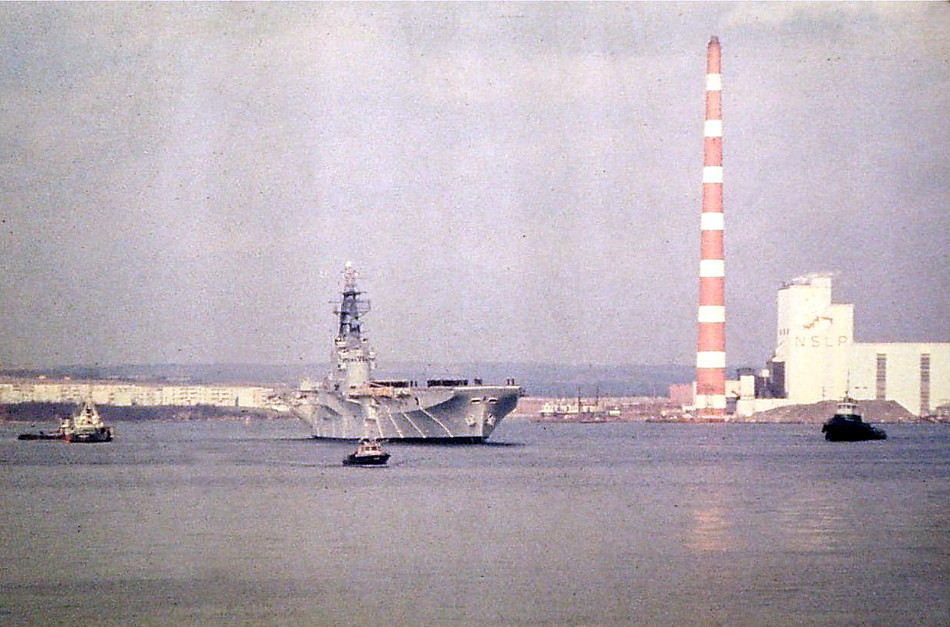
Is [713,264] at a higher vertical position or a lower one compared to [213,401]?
higher

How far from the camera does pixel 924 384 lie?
8612 cm

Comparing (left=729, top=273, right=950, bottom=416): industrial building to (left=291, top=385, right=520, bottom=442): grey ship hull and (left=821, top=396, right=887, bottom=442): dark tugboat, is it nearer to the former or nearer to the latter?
(left=821, top=396, right=887, bottom=442): dark tugboat

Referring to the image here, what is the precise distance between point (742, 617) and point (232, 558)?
27.1 feet

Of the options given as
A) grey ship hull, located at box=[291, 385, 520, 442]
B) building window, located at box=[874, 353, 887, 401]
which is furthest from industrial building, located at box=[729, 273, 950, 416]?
grey ship hull, located at box=[291, 385, 520, 442]

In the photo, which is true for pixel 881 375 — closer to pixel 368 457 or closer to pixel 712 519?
pixel 368 457

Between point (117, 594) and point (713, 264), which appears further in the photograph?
point (713, 264)

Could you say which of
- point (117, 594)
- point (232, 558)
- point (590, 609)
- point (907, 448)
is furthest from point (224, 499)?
point (907, 448)

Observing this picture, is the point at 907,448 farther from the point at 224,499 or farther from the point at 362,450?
the point at 224,499

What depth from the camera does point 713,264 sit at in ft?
226

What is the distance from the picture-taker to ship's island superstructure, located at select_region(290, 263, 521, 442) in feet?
182

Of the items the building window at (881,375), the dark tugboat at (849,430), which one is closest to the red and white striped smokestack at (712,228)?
the dark tugboat at (849,430)

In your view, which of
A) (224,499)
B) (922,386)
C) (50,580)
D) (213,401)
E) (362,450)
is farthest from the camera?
(213,401)

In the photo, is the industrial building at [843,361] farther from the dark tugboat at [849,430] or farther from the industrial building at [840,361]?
the dark tugboat at [849,430]

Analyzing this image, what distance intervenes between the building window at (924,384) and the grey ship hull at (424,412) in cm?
3559
